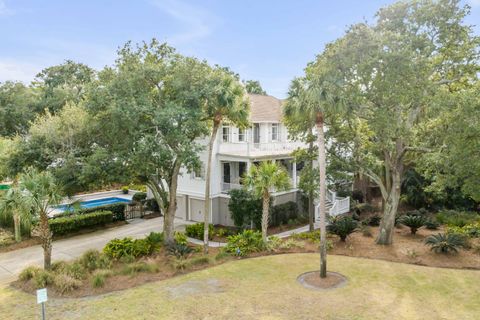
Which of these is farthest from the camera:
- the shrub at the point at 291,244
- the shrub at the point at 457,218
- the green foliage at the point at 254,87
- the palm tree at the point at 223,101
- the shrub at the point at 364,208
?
the green foliage at the point at 254,87

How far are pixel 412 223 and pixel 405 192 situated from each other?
35.1 ft

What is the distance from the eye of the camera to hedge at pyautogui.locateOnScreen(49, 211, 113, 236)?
77.4 ft

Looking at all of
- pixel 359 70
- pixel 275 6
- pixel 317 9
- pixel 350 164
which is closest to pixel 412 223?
pixel 350 164

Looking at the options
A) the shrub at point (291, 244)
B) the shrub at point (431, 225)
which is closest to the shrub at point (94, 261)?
the shrub at point (291, 244)

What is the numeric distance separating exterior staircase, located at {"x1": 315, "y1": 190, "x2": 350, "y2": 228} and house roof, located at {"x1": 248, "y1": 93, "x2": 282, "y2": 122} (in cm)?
793

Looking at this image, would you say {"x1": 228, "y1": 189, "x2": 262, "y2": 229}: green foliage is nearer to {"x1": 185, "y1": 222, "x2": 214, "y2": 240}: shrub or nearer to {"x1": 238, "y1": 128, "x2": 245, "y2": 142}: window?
{"x1": 185, "y1": 222, "x2": 214, "y2": 240}: shrub

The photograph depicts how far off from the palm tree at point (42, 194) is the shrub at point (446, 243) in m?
18.5

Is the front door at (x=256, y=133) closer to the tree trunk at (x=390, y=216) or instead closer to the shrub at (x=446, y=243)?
the tree trunk at (x=390, y=216)

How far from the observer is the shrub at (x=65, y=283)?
1391cm

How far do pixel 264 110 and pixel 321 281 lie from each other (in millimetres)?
18297

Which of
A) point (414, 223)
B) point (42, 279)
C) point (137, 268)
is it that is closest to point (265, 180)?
point (137, 268)

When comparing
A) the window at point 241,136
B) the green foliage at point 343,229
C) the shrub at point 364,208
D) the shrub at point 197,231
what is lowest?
the shrub at point 197,231

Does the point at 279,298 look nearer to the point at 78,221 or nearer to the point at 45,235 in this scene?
the point at 45,235

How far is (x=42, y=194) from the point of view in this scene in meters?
14.9
